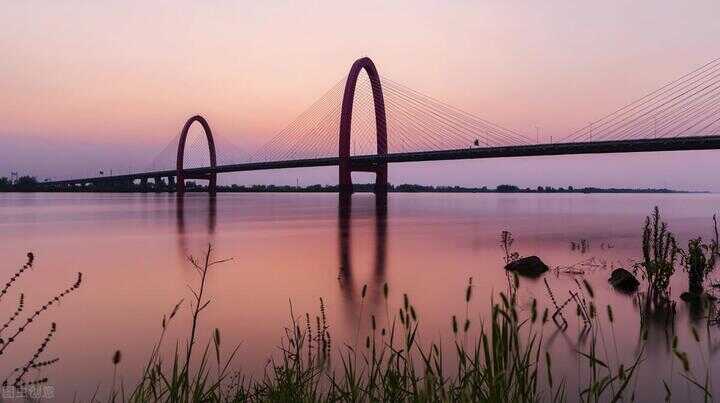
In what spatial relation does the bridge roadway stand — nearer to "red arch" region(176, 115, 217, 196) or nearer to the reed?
"red arch" region(176, 115, 217, 196)

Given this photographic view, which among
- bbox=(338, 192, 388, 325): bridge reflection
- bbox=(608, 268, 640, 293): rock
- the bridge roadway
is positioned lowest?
bbox=(338, 192, 388, 325): bridge reflection

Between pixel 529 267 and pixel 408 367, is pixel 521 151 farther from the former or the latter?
pixel 408 367

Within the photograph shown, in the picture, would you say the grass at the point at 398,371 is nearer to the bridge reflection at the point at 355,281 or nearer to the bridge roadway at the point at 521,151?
the bridge reflection at the point at 355,281

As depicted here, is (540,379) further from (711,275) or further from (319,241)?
(319,241)

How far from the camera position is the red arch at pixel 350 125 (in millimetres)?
63281

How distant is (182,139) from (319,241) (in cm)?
9349

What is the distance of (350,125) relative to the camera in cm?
6512

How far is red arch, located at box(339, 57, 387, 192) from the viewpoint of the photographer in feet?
208

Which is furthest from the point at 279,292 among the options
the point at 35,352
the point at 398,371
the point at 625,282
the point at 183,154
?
the point at 183,154

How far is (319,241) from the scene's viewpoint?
22.1m

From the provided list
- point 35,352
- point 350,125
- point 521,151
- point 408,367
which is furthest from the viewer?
point 350,125

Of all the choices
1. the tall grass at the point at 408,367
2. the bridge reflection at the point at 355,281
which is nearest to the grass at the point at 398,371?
the tall grass at the point at 408,367

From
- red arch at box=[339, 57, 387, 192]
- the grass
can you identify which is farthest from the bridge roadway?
the grass

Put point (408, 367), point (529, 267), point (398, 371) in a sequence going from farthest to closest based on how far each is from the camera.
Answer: point (529, 267)
point (408, 367)
point (398, 371)
